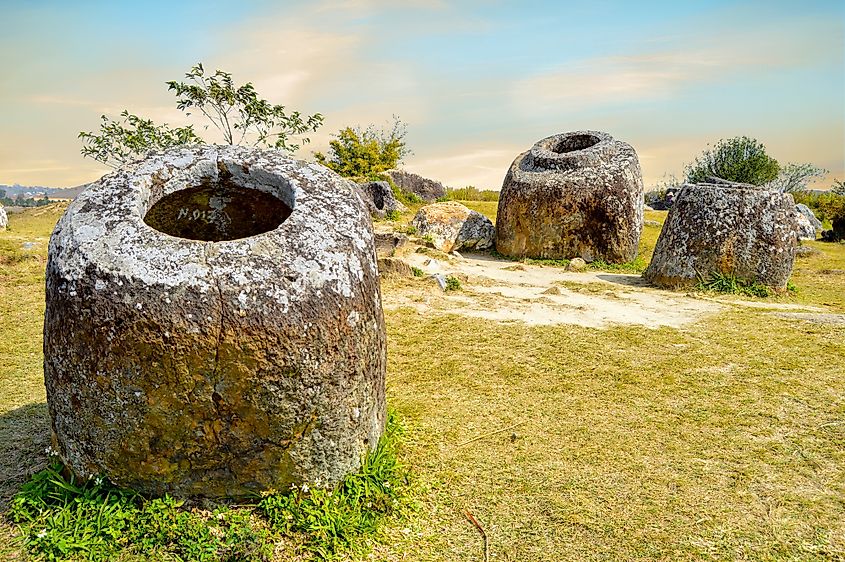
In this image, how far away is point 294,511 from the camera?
3.68 metres

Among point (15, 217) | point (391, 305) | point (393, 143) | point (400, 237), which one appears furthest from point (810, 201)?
point (15, 217)

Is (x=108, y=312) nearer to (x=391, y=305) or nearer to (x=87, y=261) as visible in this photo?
(x=87, y=261)

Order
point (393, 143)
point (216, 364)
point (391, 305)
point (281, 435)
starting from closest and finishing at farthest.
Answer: point (216, 364) < point (281, 435) < point (391, 305) < point (393, 143)

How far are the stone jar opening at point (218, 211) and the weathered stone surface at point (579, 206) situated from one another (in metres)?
9.45

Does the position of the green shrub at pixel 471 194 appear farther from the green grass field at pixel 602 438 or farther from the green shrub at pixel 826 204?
the green grass field at pixel 602 438

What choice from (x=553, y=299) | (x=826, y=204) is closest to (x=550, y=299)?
(x=553, y=299)

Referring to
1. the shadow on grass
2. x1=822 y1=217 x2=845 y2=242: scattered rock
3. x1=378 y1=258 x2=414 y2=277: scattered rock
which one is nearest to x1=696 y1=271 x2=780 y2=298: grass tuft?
x1=378 y1=258 x2=414 y2=277: scattered rock

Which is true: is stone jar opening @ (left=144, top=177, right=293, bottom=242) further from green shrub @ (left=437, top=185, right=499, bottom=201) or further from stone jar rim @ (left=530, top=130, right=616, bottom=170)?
green shrub @ (left=437, top=185, right=499, bottom=201)

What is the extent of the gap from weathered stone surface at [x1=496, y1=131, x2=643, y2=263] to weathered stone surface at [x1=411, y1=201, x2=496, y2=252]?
1068mm

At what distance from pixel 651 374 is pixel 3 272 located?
386 inches

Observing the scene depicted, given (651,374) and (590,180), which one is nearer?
(651,374)

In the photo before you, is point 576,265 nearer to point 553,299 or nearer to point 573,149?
point 553,299

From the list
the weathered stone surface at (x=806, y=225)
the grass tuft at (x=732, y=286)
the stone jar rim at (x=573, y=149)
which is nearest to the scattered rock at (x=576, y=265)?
the stone jar rim at (x=573, y=149)

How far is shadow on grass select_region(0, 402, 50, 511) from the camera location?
4105mm
